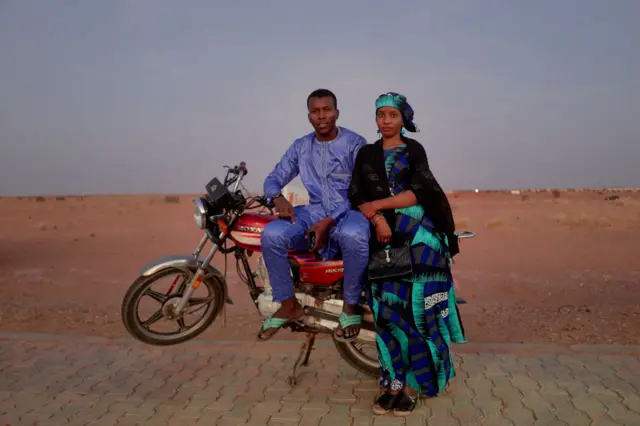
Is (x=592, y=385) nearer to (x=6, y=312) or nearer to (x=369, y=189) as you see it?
(x=369, y=189)

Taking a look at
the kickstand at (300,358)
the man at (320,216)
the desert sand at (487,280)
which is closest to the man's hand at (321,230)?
the man at (320,216)

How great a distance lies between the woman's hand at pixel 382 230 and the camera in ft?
13.1

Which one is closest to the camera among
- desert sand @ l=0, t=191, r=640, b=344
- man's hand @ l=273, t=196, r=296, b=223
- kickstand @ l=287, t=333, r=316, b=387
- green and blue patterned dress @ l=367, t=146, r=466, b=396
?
green and blue patterned dress @ l=367, t=146, r=466, b=396

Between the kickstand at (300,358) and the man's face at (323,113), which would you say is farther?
the kickstand at (300,358)

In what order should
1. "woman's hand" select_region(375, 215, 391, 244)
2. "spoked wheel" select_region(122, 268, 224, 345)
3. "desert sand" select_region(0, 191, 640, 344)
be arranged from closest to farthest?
"woman's hand" select_region(375, 215, 391, 244), "spoked wheel" select_region(122, 268, 224, 345), "desert sand" select_region(0, 191, 640, 344)

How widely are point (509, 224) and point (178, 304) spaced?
18.6 meters

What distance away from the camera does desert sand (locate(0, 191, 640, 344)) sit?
7.44 meters

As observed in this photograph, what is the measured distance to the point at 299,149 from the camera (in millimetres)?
4605

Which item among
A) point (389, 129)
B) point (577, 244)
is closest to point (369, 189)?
point (389, 129)

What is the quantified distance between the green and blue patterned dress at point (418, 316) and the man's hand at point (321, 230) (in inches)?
18.1

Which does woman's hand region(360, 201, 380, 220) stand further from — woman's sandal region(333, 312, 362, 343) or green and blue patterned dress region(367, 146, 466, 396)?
woman's sandal region(333, 312, 362, 343)

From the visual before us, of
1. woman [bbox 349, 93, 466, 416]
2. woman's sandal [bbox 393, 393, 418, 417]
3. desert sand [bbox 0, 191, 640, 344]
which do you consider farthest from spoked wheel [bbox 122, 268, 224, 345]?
desert sand [bbox 0, 191, 640, 344]

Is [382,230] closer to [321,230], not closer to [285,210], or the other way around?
[321,230]

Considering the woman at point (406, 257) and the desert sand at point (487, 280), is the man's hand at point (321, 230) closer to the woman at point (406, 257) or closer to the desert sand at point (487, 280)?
the woman at point (406, 257)
